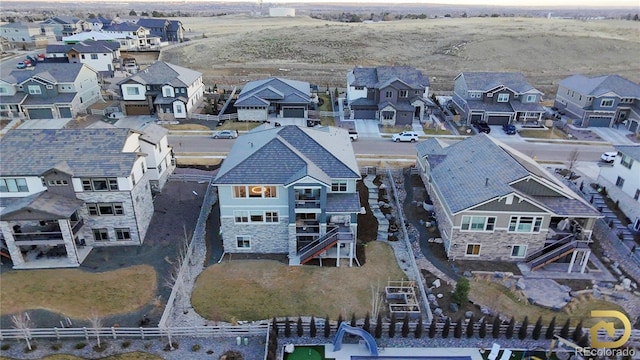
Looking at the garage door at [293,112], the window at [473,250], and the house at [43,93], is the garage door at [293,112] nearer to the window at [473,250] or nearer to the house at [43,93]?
the house at [43,93]

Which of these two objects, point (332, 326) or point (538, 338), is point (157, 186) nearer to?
point (332, 326)

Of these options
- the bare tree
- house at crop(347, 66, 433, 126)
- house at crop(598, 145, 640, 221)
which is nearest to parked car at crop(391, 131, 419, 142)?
house at crop(347, 66, 433, 126)

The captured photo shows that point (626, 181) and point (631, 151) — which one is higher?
point (631, 151)

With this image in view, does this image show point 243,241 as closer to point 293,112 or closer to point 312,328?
point 312,328

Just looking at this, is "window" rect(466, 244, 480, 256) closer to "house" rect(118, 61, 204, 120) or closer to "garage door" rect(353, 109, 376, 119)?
"garage door" rect(353, 109, 376, 119)

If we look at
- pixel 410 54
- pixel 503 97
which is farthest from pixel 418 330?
pixel 410 54

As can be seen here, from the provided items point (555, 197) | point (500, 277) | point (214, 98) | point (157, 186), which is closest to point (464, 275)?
point (500, 277)
